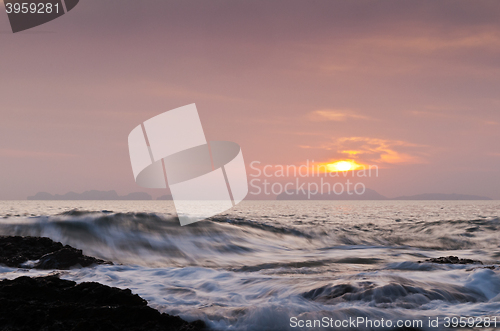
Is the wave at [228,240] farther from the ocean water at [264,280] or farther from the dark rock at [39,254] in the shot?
the dark rock at [39,254]

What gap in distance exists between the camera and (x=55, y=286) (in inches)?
158

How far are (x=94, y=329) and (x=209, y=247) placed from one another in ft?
28.0

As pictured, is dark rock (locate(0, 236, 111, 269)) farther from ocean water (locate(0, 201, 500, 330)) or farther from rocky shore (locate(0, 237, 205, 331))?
rocky shore (locate(0, 237, 205, 331))

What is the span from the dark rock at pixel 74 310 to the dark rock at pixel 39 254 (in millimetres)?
2633

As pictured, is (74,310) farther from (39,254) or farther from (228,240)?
(228,240)

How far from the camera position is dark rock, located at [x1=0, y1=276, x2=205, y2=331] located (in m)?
3.23

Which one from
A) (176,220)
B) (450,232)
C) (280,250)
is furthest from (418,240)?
(176,220)

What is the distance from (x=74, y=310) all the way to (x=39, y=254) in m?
4.48

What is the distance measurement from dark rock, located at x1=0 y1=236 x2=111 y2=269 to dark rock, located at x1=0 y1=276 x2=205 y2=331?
2633mm

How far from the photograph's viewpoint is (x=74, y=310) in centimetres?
344

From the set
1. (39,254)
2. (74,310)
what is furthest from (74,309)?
(39,254)

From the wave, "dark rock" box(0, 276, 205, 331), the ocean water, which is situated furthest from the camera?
the wave

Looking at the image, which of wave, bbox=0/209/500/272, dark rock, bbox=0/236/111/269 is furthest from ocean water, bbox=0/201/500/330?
dark rock, bbox=0/236/111/269

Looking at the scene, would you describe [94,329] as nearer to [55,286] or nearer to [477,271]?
[55,286]
